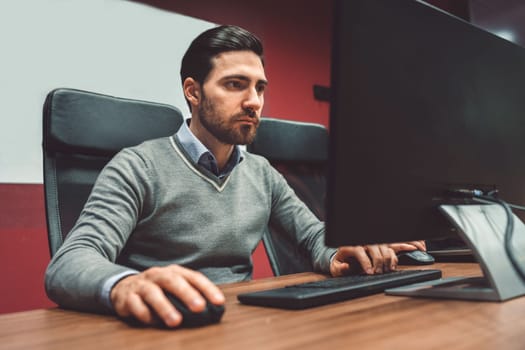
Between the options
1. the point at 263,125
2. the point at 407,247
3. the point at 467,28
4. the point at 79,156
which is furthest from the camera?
the point at 263,125

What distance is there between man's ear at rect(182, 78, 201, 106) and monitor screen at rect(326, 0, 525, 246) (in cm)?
92

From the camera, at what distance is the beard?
4.79 feet

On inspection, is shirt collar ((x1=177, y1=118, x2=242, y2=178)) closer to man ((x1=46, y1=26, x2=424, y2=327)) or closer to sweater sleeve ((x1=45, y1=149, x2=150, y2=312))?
man ((x1=46, y1=26, x2=424, y2=327))

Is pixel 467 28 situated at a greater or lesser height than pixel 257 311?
greater

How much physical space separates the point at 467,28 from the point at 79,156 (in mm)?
979

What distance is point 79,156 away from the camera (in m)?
1.32

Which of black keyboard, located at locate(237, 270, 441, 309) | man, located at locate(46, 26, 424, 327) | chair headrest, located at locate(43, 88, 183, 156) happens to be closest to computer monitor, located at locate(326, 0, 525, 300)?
black keyboard, located at locate(237, 270, 441, 309)

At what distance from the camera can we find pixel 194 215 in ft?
4.18

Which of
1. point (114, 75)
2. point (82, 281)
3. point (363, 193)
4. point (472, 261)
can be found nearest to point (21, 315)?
point (82, 281)

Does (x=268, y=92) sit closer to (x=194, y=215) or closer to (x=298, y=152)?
(x=298, y=152)

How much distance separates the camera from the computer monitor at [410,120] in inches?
24.2

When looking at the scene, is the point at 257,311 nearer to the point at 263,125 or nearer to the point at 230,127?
the point at 230,127

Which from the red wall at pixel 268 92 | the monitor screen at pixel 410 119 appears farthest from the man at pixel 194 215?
the red wall at pixel 268 92

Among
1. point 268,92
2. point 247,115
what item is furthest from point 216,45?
point 268,92
